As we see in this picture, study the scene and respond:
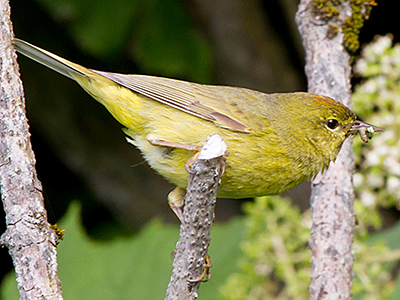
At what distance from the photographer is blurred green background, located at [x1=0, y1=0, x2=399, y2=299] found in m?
4.69

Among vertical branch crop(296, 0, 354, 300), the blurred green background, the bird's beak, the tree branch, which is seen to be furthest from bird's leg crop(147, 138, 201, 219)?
the blurred green background

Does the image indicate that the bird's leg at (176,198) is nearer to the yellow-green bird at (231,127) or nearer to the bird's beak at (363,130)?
the yellow-green bird at (231,127)

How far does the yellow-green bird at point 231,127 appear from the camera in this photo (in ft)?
8.89

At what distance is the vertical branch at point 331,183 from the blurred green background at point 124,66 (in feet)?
6.02

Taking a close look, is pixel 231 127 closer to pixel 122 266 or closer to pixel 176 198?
pixel 176 198

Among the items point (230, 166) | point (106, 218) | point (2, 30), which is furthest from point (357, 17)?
point (106, 218)

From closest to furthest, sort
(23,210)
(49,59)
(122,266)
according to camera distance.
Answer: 1. (23,210)
2. (49,59)
3. (122,266)

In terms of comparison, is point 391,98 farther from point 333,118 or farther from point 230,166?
→ point 230,166

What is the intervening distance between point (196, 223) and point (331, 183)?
1188mm

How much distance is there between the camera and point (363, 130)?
2918mm

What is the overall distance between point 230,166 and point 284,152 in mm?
356

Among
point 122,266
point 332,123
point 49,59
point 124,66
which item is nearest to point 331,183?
point 332,123

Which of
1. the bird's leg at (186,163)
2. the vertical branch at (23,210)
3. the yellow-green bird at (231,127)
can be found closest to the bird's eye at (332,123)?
the yellow-green bird at (231,127)

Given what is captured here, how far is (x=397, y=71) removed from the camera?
2.93 meters
